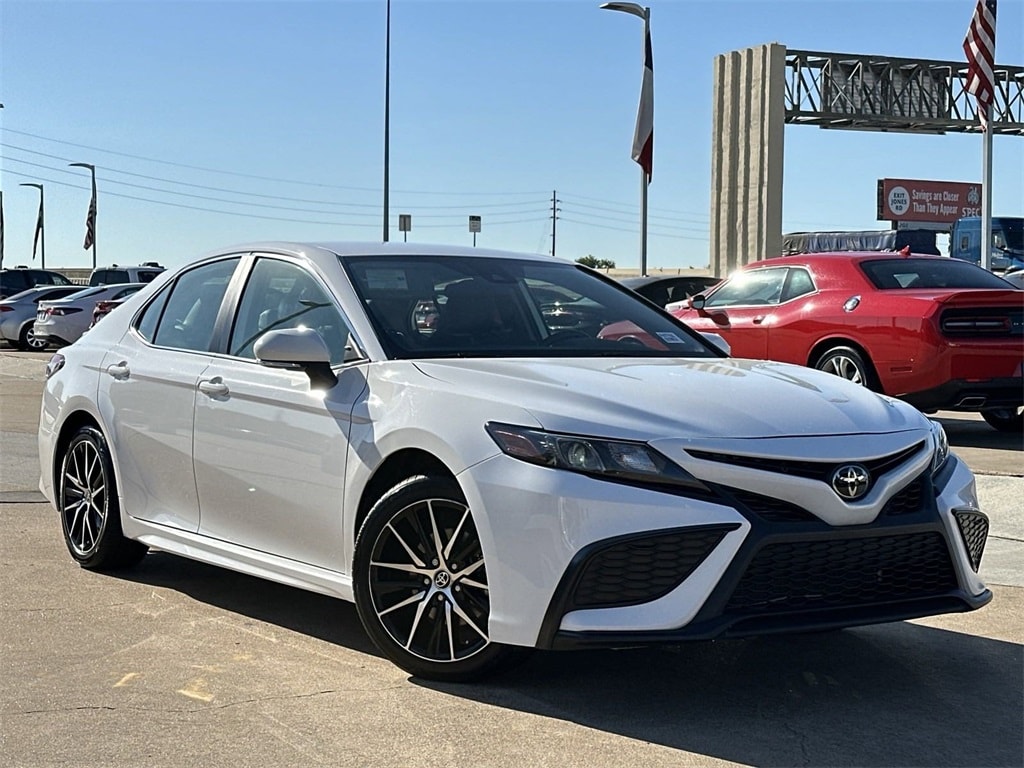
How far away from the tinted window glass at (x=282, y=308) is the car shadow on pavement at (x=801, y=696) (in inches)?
56.1

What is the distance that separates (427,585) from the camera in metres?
4.48

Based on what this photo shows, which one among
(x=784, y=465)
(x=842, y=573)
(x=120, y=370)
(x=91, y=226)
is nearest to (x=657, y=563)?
(x=784, y=465)

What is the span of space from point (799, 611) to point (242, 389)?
230cm

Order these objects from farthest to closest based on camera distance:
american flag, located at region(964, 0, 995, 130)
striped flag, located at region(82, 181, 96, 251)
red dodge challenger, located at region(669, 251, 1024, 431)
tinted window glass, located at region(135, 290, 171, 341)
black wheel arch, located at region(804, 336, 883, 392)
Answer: striped flag, located at region(82, 181, 96, 251)
american flag, located at region(964, 0, 995, 130)
black wheel arch, located at region(804, 336, 883, 392)
red dodge challenger, located at region(669, 251, 1024, 431)
tinted window glass, located at region(135, 290, 171, 341)

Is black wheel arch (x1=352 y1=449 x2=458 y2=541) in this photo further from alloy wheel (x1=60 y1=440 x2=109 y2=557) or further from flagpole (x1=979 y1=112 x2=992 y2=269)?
flagpole (x1=979 y1=112 x2=992 y2=269)

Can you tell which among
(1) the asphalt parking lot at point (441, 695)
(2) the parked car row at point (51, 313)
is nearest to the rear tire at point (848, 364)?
(1) the asphalt parking lot at point (441, 695)

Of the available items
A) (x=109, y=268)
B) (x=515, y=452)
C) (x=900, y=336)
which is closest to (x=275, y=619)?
(x=515, y=452)

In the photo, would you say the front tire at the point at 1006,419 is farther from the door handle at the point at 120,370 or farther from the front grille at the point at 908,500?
the door handle at the point at 120,370

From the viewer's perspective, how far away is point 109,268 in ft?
118

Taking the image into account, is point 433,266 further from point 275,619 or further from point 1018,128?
point 1018,128

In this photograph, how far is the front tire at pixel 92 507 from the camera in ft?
20.2

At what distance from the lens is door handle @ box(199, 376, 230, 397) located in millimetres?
5355

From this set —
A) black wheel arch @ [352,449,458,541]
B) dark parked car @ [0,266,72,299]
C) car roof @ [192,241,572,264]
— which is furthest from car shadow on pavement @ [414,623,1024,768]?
dark parked car @ [0,266,72,299]

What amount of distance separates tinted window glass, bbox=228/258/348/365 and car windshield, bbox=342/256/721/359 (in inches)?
6.1
